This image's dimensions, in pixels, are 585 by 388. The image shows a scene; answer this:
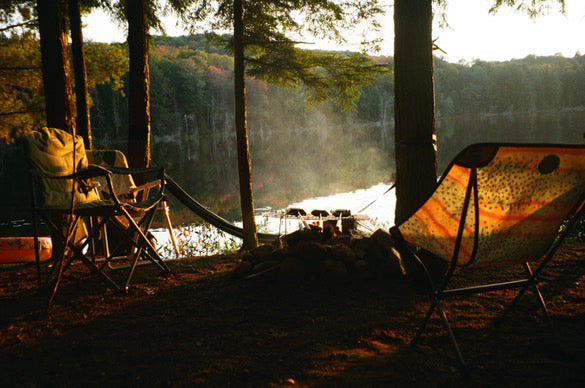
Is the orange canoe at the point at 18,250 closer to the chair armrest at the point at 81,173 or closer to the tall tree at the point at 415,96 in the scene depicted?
the chair armrest at the point at 81,173

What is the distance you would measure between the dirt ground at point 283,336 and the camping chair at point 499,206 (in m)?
0.24

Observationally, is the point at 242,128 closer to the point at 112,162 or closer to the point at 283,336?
the point at 112,162

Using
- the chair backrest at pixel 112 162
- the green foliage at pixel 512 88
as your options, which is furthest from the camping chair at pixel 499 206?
the green foliage at pixel 512 88

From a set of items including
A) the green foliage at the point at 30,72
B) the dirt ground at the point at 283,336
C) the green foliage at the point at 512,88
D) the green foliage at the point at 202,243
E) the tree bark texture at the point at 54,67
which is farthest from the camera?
the green foliage at the point at 512,88

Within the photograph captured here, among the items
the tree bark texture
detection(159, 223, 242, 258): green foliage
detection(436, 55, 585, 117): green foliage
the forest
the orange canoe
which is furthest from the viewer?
detection(436, 55, 585, 117): green foliage

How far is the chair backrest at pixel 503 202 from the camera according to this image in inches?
60.1

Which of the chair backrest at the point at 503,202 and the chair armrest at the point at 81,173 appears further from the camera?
the chair armrest at the point at 81,173

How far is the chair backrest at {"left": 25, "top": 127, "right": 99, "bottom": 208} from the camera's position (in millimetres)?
2734

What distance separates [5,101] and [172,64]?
54489mm

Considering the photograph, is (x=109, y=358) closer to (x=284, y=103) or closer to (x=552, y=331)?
(x=552, y=331)

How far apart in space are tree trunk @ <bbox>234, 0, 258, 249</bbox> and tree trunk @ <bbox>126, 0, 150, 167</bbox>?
104 cm

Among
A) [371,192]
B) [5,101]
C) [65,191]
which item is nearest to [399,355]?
[65,191]

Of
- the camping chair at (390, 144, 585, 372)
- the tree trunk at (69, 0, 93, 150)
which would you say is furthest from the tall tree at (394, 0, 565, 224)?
the tree trunk at (69, 0, 93, 150)

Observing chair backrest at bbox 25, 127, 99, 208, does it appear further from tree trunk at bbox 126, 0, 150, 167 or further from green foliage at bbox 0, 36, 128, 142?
green foliage at bbox 0, 36, 128, 142
